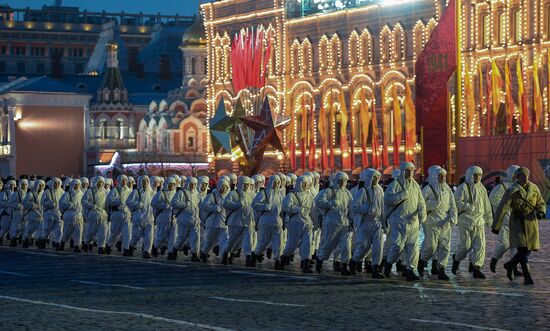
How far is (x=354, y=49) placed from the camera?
2815 inches

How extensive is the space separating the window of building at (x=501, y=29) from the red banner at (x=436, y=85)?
65.9 feet

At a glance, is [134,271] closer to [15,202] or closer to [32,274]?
[32,274]

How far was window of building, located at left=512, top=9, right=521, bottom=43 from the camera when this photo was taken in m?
59.3

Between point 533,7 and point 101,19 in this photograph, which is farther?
point 101,19

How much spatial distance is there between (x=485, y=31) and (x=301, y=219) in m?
37.8

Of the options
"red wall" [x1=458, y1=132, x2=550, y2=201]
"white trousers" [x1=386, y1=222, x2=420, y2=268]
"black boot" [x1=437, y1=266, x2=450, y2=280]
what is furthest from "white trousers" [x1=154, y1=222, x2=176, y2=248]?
"red wall" [x1=458, y1=132, x2=550, y2=201]

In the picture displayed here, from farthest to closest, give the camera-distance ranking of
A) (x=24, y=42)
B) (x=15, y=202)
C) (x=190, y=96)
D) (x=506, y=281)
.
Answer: (x=24, y=42)
(x=190, y=96)
(x=15, y=202)
(x=506, y=281)

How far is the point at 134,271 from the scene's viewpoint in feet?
82.0

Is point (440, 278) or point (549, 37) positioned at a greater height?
point (549, 37)

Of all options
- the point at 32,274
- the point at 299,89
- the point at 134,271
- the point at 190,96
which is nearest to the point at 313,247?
the point at 134,271

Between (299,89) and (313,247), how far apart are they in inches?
1972

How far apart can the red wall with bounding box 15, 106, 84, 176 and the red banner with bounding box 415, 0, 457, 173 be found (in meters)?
60.4

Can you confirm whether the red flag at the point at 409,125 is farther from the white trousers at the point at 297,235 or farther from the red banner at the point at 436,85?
the white trousers at the point at 297,235

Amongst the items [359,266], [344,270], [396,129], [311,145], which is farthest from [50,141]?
[344,270]
